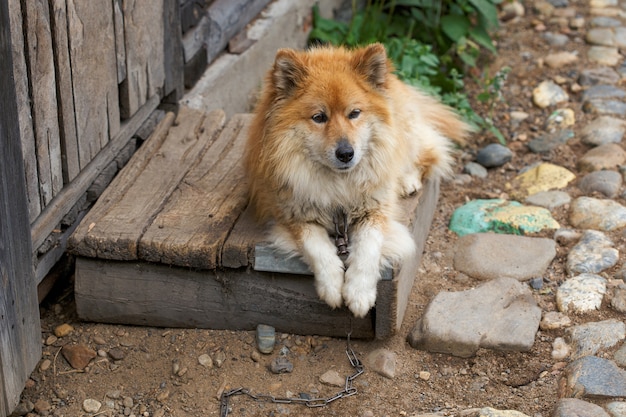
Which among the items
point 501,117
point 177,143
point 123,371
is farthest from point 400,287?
point 501,117

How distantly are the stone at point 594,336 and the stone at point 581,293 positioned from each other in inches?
5.6

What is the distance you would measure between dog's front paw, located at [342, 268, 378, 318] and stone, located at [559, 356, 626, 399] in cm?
83

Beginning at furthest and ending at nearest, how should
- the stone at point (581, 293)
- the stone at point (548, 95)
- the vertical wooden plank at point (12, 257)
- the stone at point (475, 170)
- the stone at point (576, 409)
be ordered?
the stone at point (548, 95)
the stone at point (475, 170)
the stone at point (581, 293)
the stone at point (576, 409)
the vertical wooden plank at point (12, 257)

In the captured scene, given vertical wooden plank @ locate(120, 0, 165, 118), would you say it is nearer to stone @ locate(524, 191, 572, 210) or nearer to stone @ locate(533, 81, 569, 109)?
stone @ locate(524, 191, 572, 210)

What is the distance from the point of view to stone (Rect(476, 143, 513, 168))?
5324mm

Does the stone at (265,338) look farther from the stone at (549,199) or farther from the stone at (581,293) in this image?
the stone at (549,199)

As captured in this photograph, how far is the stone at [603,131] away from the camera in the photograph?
5.36 metres

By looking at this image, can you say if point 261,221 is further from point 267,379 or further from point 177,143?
point 177,143

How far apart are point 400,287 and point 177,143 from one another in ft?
5.24

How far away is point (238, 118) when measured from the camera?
4.82 metres

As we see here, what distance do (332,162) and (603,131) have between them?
2710 millimetres

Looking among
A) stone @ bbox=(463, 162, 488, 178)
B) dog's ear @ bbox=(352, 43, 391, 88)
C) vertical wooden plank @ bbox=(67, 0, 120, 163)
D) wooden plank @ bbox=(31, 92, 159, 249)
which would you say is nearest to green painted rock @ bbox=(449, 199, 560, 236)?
stone @ bbox=(463, 162, 488, 178)

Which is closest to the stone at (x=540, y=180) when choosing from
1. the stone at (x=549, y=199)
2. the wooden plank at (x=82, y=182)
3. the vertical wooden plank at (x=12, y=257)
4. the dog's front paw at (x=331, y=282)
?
the stone at (x=549, y=199)

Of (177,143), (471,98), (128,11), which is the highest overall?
(128,11)
